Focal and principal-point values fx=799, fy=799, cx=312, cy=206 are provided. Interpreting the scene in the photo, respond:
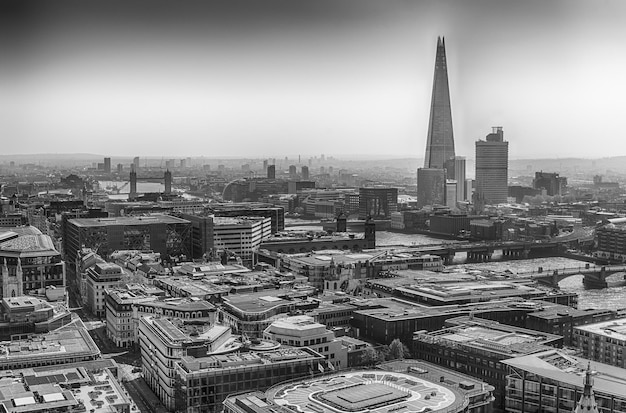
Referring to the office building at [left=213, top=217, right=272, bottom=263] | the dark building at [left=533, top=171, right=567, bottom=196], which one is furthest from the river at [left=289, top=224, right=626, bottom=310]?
the dark building at [left=533, top=171, right=567, bottom=196]

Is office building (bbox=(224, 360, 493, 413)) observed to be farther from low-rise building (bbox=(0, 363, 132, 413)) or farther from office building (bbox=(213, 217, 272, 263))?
office building (bbox=(213, 217, 272, 263))

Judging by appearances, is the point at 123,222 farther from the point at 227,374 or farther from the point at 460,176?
the point at 460,176

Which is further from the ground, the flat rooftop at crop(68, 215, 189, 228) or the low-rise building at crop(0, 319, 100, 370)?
the flat rooftop at crop(68, 215, 189, 228)

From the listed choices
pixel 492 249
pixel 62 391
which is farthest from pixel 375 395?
pixel 492 249

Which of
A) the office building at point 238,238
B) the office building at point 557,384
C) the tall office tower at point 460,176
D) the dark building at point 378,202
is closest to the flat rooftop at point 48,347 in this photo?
the office building at point 557,384

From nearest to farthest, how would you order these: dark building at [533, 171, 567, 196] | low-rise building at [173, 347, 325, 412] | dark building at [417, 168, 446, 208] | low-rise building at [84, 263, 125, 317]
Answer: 1. low-rise building at [173, 347, 325, 412]
2. low-rise building at [84, 263, 125, 317]
3. dark building at [417, 168, 446, 208]
4. dark building at [533, 171, 567, 196]

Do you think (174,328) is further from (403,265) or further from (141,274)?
(403,265)

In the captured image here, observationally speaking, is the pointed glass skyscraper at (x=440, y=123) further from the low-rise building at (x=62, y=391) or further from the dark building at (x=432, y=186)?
the low-rise building at (x=62, y=391)

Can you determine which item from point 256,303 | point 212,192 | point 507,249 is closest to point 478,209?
point 507,249
